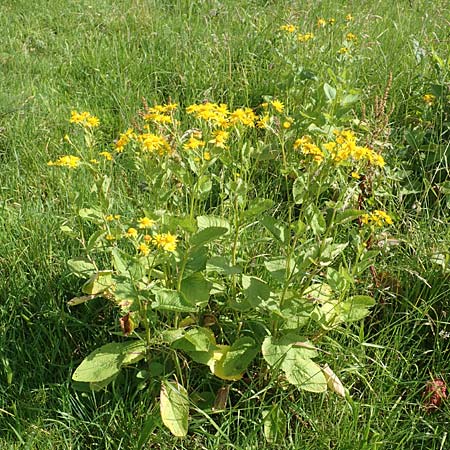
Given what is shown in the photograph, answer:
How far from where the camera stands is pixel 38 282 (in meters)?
2.18

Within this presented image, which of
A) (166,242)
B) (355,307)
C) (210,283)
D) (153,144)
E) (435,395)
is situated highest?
(153,144)

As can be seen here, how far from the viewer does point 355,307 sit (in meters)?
1.87

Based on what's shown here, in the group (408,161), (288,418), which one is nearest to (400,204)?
(408,161)

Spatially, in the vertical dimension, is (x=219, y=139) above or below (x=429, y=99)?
above

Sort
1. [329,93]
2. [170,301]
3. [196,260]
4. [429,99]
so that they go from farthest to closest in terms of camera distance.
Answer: [429,99] < [329,93] < [196,260] < [170,301]

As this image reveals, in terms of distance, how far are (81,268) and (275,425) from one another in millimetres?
756

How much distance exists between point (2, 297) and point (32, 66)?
209 centimetres

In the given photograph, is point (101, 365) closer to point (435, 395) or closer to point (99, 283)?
point (99, 283)

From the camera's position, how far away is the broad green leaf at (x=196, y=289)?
1757 mm

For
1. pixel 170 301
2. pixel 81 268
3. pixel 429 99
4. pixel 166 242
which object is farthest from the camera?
pixel 429 99

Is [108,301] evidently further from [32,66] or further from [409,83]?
[32,66]

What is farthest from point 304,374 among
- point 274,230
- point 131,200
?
point 131,200

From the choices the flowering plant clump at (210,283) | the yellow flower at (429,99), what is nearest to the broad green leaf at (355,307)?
the flowering plant clump at (210,283)

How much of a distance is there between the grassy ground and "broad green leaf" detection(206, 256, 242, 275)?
358 millimetres
